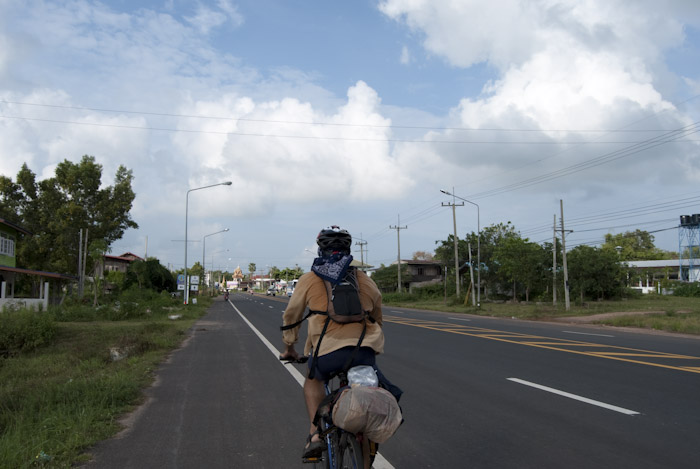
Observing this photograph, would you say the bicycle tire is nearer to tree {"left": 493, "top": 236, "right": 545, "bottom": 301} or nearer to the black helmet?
the black helmet

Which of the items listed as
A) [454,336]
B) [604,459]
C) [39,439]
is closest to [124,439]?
[39,439]

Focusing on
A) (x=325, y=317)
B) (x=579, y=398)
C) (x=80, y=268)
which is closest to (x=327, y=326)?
(x=325, y=317)

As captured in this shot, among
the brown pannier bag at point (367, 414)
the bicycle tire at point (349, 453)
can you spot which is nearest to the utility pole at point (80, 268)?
the bicycle tire at point (349, 453)

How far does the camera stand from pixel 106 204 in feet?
163

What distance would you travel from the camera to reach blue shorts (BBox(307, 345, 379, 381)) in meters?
3.68

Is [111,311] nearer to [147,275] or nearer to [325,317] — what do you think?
[325,317]

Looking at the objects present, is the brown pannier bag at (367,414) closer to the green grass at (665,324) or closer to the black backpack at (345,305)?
the black backpack at (345,305)

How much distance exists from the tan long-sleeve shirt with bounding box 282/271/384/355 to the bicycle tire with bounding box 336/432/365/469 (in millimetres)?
578

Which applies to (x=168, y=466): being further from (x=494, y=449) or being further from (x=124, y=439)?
(x=494, y=449)

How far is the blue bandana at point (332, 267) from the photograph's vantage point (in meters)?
3.80

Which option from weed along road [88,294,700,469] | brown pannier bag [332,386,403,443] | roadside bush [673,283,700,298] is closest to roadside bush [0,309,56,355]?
weed along road [88,294,700,469]

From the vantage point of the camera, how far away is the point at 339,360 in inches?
145

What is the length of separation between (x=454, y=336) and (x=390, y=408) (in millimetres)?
14665

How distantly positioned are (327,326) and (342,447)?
778 millimetres
